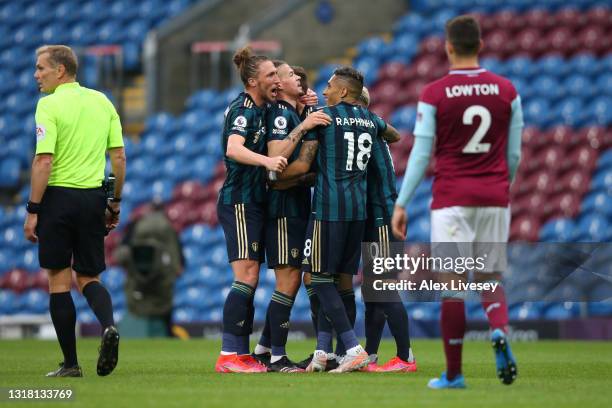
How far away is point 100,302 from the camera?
799 cm

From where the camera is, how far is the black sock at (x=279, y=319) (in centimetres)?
869

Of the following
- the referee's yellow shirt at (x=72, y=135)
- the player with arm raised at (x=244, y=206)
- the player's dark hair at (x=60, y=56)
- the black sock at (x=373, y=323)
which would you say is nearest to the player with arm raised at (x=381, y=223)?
the black sock at (x=373, y=323)

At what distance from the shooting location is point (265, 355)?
360 inches

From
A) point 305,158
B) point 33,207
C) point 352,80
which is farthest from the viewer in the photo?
point 352,80

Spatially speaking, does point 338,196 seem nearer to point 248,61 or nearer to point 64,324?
point 248,61

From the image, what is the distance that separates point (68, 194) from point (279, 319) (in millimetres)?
1788

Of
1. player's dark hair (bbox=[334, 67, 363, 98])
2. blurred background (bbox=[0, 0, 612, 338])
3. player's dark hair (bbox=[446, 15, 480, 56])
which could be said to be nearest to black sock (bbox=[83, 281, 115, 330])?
player's dark hair (bbox=[334, 67, 363, 98])

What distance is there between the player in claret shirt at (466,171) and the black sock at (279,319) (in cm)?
216

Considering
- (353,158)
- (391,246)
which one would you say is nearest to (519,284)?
(391,246)

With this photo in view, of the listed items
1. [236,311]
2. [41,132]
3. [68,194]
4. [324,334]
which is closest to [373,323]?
[324,334]

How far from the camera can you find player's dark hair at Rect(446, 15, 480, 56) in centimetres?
665

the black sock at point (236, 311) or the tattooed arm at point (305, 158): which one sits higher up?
the tattooed arm at point (305, 158)

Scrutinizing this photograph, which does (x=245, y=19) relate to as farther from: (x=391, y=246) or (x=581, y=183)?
(x=391, y=246)

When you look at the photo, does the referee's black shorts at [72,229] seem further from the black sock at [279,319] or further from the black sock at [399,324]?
the black sock at [399,324]
